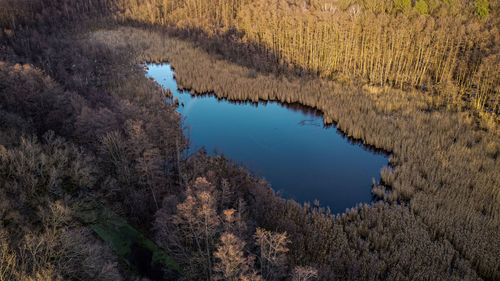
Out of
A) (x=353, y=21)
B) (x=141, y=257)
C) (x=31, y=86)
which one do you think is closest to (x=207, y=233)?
(x=141, y=257)

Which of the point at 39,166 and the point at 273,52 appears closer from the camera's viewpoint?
the point at 39,166

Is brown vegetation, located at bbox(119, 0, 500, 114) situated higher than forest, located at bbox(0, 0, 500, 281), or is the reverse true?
brown vegetation, located at bbox(119, 0, 500, 114)

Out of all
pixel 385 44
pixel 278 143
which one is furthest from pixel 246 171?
pixel 385 44

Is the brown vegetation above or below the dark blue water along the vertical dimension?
above

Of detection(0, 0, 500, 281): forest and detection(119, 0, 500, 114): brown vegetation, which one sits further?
detection(119, 0, 500, 114): brown vegetation

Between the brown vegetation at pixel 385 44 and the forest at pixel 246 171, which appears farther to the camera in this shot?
the brown vegetation at pixel 385 44

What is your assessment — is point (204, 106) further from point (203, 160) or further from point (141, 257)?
point (141, 257)

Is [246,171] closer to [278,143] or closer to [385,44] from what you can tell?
[278,143]

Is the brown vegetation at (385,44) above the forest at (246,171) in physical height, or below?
above
